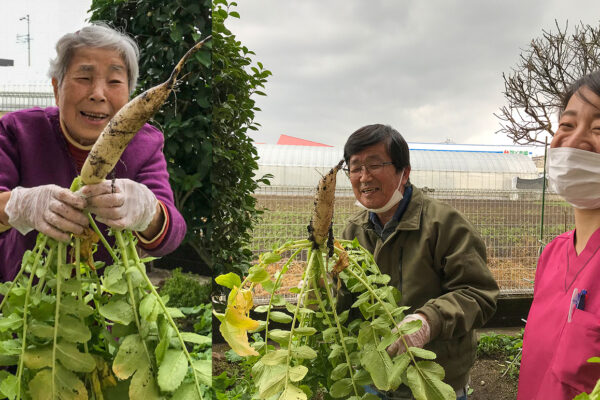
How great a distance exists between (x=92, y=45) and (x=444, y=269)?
1.17 metres

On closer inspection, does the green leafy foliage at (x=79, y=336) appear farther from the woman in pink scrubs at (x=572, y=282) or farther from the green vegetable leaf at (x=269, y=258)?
the woman in pink scrubs at (x=572, y=282)

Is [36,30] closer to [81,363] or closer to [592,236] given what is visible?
[81,363]

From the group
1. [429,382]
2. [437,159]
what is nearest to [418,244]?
[429,382]

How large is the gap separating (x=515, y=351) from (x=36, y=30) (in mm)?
4046

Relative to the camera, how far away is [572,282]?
1.28 m

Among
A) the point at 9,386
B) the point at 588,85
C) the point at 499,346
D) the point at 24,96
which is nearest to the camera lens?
the point at 9,386

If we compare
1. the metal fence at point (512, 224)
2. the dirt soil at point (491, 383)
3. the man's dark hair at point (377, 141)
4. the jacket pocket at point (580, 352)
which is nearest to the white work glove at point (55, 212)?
the man's dark hair at point (377, 141)

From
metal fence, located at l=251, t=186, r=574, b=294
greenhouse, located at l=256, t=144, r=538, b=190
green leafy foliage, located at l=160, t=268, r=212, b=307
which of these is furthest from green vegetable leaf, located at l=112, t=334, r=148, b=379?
metal fence, located at l=251, t=186, r=574, b=294

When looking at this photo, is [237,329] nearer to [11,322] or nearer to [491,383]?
[11,322]

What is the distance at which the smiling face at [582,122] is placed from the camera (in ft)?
3.99

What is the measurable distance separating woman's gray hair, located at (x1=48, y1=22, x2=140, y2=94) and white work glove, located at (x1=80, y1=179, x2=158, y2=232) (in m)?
0.26

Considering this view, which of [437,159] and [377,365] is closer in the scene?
[377,365]

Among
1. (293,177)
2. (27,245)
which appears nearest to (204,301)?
(27,245)

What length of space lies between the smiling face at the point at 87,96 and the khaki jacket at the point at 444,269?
98 cm
